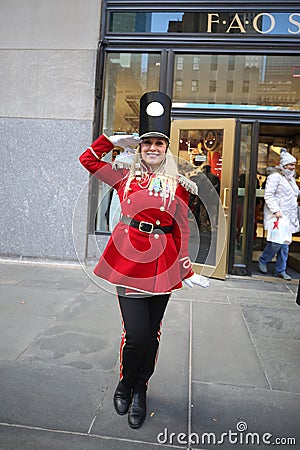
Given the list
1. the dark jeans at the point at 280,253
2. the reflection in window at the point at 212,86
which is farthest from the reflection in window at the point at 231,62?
the dark jeans at the point at 280,253

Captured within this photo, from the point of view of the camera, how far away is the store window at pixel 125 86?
701 centimetres

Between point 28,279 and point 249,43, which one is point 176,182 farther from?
point 249,43

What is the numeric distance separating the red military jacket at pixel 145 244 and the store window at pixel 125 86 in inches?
172

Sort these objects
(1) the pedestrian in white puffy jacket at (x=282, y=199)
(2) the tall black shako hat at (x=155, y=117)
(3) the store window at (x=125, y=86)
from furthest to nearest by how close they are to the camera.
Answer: (3) the store window at (x=125, y=86) → (1) the pedestrian in white puffy jacket at (x=282, y=199) → (2) the tall black shako hat at (x=155, y=117)

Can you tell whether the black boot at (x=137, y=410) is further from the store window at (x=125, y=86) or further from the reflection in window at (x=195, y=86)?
the reflection in window at (x=195, y=86)

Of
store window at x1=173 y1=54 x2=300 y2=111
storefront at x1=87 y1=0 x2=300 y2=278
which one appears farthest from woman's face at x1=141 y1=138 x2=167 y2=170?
store window at x1=173 y1=54 x2=300 y2=111

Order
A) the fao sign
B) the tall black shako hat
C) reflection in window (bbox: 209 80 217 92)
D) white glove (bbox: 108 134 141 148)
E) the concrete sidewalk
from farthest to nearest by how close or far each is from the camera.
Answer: reflection in window (bbox: 209 80 217 92) < the fao sign < white glove (bbox: 108 134 141 148) < the tall black shako hat < the concrete sidewalk

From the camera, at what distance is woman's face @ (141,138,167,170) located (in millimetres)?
2572

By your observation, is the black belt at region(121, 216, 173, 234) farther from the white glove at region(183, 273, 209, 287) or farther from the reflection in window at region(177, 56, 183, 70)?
the reflection in window at region(177, 56, 183, 70)

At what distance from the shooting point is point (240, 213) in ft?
22.4

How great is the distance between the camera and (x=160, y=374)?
322cm

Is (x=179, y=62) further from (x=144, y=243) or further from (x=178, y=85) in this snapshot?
(x=144, y=243)

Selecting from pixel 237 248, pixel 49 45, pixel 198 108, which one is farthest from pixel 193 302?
pixel 49 45

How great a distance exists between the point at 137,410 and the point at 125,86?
594 centimetres
